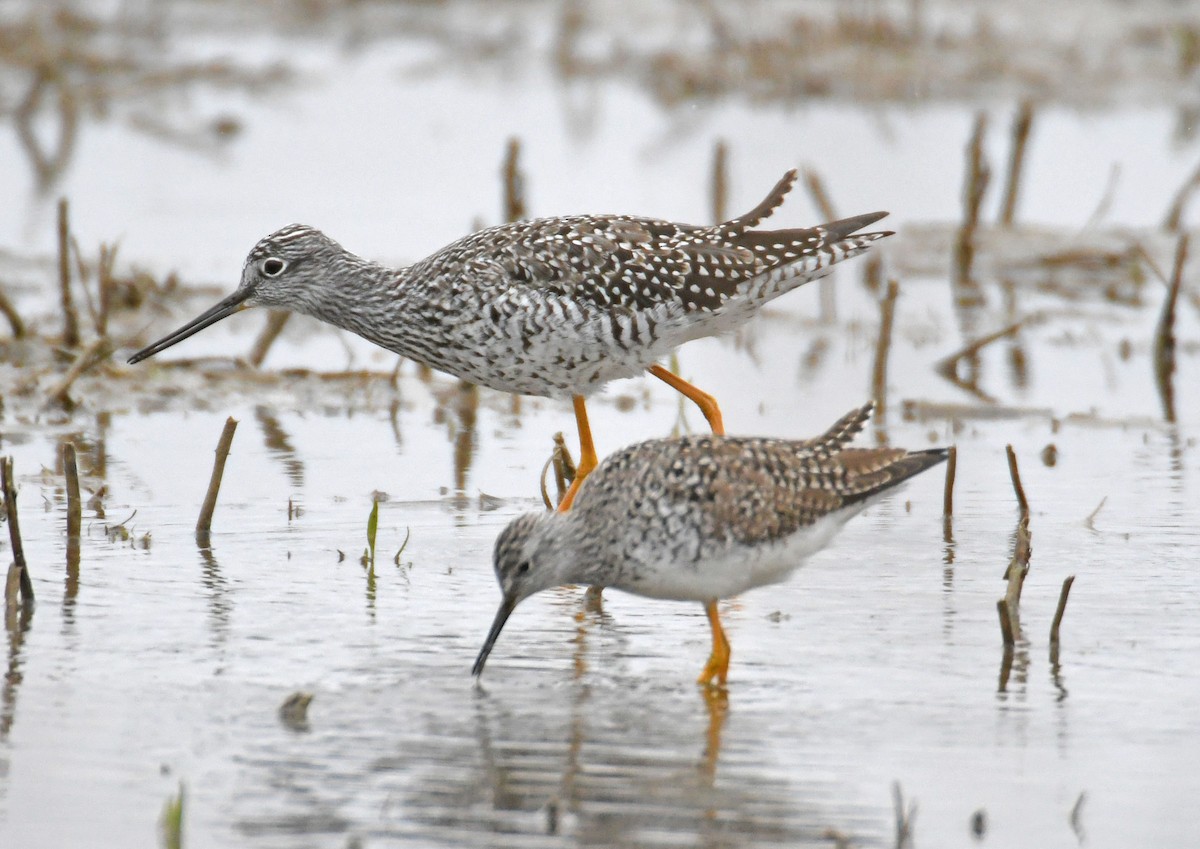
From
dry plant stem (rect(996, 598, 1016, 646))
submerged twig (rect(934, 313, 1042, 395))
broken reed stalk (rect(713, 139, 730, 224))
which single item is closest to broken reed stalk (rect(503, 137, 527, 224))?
broken reed stalk (rect(713, 139, 730, 224))

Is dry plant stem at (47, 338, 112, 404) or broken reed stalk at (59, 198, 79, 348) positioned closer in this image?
dry plant stem at (47, 338, 112, 404)

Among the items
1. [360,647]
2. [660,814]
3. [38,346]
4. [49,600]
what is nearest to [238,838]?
[660,814]

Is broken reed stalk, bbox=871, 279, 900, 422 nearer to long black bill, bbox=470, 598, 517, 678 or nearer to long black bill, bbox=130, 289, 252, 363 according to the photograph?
long black bill, bbox=130, 289, 252, 363

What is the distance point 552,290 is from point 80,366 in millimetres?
3039

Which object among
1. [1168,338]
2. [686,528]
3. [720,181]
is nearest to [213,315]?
[686,528]

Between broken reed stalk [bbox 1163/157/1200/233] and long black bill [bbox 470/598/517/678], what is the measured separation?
8.90 m

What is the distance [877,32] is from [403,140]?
20.8ft

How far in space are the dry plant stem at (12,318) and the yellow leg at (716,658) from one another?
5.85m

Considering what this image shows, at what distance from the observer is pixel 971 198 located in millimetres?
13961

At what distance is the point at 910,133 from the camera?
19.6m

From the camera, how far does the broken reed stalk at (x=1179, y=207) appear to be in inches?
543

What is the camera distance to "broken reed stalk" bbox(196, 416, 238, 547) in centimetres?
799

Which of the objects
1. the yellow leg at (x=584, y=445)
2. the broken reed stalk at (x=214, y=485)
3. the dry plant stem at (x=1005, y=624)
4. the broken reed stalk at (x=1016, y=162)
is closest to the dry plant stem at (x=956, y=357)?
the broken reed stalk at (x=1016, y=162)

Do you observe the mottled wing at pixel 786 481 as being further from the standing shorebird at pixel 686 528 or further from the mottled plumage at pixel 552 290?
the mottled plumage at pixel 552 290
